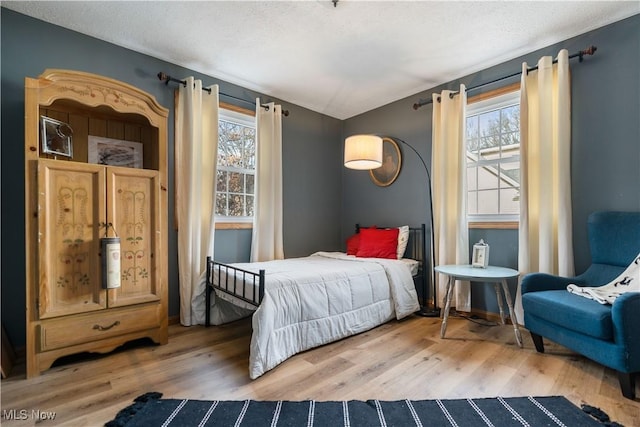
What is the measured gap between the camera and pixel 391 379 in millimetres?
1857

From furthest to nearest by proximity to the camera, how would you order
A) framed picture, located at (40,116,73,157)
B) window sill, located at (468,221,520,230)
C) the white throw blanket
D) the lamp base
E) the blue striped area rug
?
1. the lamp base
2. window sill, located at (468,221,520,230)
3. framed picture, located at (40,116,73,157)
4. the white throw blanket
5. the blue striped area rug

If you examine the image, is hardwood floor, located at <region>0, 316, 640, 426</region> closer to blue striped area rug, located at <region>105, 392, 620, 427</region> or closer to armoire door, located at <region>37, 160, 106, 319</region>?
blue striped area rug, located at <region>105, 392, 620, 427</region>

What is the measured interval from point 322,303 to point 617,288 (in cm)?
194

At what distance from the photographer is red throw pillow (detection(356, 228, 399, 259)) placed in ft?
10.9

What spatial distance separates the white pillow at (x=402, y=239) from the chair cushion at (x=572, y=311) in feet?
4.18

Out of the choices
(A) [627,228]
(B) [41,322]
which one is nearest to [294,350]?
(B) [41,322]

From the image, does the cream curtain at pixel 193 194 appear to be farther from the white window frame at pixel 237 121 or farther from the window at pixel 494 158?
the window at pixel 494 158

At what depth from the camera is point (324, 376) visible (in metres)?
1.89

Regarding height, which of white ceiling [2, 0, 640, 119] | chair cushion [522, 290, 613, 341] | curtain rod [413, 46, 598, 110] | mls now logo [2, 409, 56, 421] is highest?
white ceiling [2, 0, 640, 119]

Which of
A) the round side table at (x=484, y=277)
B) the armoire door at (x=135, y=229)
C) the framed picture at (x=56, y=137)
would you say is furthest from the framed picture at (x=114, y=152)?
the round side table at (x=484, y=277)

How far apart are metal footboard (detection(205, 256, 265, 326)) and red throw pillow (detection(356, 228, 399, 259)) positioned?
1.49 meters

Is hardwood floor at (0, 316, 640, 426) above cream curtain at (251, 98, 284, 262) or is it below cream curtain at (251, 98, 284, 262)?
below

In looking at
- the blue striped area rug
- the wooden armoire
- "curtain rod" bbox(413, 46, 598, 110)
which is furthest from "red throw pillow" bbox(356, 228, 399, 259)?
the wooden armoire

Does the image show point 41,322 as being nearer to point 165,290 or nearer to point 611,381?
point 165,290
